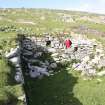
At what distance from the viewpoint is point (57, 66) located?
109 feet

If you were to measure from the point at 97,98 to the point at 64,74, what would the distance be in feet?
23.7

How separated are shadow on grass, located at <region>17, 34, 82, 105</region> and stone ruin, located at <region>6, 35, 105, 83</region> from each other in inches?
41.5

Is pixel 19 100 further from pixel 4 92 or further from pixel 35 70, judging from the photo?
pixel 35 70

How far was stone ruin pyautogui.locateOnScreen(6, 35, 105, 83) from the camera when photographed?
29562 mm

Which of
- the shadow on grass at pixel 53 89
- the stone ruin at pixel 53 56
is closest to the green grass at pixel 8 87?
the stone ruin at pixel 53 56

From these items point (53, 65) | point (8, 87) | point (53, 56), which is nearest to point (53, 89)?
point (53, 65)

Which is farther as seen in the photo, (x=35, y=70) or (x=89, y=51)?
(x=89, y=51)

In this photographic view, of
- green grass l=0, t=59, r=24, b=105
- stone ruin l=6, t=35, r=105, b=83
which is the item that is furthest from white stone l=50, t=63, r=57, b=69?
green grass l=0, t=59, r=24, b=105

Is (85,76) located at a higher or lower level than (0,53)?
lower

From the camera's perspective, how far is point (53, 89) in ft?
84.7

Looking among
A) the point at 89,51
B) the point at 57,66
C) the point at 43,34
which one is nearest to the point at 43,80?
the point at 57,66

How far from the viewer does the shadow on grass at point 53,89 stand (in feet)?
76.3

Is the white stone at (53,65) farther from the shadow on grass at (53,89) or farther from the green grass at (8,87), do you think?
the green grass at (8,87)

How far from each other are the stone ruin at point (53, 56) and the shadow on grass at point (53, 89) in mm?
1054
